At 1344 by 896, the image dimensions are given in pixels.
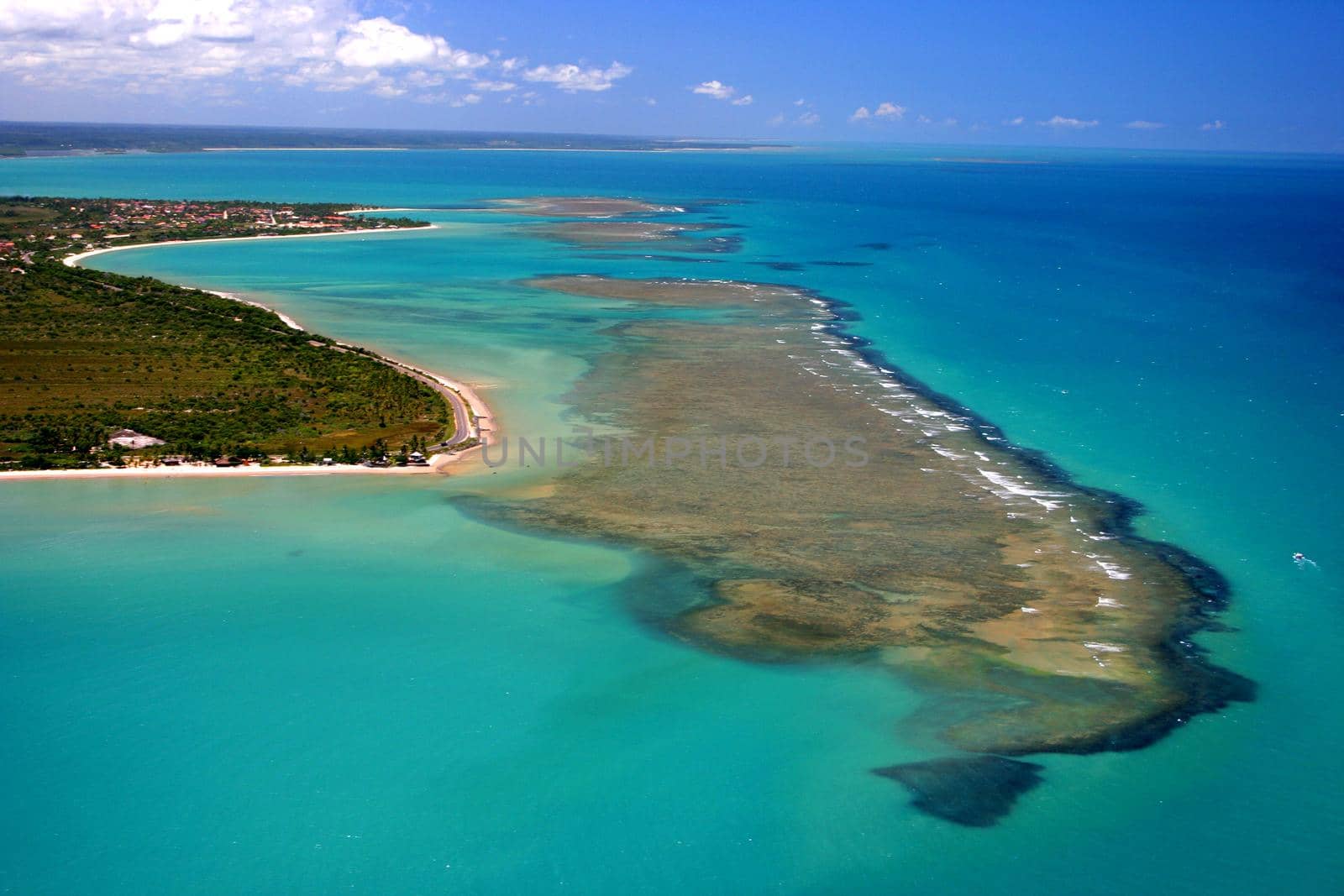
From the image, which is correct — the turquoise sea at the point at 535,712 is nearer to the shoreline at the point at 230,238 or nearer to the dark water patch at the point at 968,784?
the dark water patch at the point at 968,784

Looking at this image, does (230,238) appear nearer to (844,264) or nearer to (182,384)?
(844,264)

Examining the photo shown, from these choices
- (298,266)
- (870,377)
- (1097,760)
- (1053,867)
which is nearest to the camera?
(1053,867)

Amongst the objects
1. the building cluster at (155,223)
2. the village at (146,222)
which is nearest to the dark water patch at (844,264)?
the village at (146,222)

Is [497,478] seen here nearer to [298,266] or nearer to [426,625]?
[426,625]

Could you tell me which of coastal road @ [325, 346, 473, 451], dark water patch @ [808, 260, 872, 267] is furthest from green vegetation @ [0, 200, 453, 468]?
dark water patch @ [808, 260, 872, 267]

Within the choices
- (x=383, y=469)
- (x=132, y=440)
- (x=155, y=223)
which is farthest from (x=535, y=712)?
(x=155, y=223)

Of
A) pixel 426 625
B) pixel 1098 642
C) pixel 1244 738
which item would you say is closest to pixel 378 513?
pixel 426 625

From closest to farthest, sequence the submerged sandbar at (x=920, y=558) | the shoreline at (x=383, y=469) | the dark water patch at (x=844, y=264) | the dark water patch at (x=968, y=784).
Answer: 1. the dark water patch at (x=968, y=784)
2. the submerged sandbar at (x=920, y=558)
3. the shoreline at (x=383, y=469)
4. the dark water patch at (x=844, y=264)

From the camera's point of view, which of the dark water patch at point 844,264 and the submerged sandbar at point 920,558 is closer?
the submerged sandbar at point 920,558
